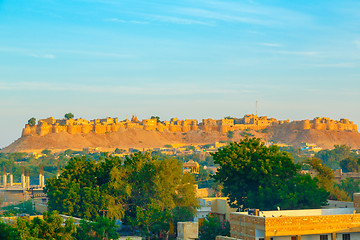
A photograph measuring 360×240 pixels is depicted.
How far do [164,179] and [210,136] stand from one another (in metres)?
142

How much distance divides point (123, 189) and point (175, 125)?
149 metres

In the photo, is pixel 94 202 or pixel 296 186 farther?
pixel 94 202

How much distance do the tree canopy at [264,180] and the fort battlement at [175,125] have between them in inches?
5299

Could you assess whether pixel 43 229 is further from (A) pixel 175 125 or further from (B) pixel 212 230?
(A) pixel 175 125

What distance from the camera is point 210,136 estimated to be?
173625 millimetres

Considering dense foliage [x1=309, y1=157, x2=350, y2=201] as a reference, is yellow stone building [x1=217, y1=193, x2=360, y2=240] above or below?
below

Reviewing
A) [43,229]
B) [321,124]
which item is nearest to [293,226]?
[43,229]

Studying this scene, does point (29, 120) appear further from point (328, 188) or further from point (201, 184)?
point (328, 188)

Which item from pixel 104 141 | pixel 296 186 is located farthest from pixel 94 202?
pixel 104 141

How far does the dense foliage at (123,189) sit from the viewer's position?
30391mm

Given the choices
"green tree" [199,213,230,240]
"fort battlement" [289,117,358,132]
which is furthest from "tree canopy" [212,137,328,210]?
"fort battlement" [289,117,358,132]

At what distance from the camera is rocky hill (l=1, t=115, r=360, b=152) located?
16038 cm

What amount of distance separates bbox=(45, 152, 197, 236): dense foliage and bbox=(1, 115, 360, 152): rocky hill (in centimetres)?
12336

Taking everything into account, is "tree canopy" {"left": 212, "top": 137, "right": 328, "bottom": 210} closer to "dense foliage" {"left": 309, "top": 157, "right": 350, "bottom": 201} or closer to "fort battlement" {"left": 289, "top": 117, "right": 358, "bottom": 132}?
"dense foliage" {"left": 309, "top": 157, "right": 350, "bottom": 201}
